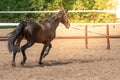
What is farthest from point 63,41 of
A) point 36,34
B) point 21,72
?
point 21,72

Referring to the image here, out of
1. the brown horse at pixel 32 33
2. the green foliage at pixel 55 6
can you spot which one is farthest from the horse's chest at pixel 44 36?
the green foliage at pixel 55 6

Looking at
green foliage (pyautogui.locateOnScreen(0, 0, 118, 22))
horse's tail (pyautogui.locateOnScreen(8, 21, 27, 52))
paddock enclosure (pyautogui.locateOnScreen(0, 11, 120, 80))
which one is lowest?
green foliage (pyautogui.locateOnScreen(0, 0, 118, 22))

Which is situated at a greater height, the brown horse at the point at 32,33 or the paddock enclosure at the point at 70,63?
the brown horse at the point at 32,33

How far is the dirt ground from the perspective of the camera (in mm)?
9984

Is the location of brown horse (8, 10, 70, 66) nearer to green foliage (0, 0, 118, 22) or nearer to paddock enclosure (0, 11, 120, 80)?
paddock enclosure (0, 11, 120, 80)

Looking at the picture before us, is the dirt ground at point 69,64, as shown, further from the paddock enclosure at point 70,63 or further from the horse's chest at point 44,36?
the horse's chest at point 44,36

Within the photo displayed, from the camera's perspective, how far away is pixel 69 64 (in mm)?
12102

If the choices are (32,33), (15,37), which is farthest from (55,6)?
(15,37)

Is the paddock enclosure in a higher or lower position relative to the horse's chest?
lower

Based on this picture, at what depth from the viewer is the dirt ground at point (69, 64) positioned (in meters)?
9.98

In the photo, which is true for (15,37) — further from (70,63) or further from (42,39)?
(70,63)

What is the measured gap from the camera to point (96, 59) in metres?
13.4

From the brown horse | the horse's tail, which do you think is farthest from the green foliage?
the horse's tail

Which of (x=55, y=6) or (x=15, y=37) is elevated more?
(x=15, y=37)
